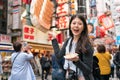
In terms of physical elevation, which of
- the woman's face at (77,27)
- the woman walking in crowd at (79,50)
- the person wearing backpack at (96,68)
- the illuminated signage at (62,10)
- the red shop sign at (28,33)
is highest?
the illuminated signage at (62,10)

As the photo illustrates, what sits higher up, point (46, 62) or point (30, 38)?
point (30, 38)

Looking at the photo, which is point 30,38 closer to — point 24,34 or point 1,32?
point 24,34

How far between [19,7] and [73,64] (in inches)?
783

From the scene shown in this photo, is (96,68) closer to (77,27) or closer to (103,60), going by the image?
(103,60)

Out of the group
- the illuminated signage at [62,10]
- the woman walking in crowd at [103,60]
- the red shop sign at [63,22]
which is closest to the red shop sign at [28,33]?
the illuminated signage at [62,10]

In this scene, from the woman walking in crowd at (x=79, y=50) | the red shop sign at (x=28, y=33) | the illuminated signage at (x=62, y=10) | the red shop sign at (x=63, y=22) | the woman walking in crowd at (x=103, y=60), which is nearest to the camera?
the woman walking in crowd at (x=79, y=50)

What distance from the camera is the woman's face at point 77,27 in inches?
104

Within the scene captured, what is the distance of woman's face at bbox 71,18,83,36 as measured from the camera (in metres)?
2.65

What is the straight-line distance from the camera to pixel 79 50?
2547 mm

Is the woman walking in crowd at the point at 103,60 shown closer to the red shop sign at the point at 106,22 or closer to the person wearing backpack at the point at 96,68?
the person wearing backpack at the point at 96,68

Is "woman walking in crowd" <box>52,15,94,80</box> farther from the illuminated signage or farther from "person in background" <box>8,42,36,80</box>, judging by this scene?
the illuminated signage

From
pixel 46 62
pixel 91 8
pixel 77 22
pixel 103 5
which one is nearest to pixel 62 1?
pixel 46 62

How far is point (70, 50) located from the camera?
2.65 m

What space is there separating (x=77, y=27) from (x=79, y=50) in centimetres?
24
